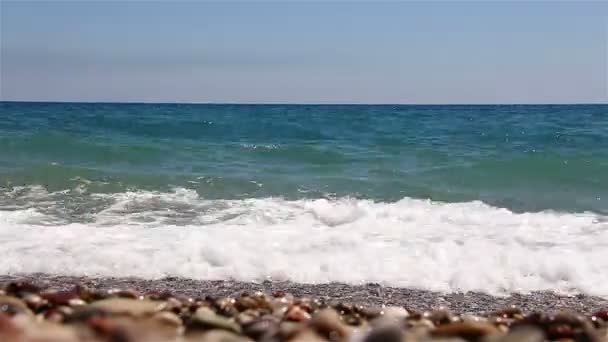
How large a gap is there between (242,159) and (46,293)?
44.0ft

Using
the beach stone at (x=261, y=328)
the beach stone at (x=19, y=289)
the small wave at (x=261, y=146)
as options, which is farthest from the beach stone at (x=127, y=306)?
the small wave at (x=261, y=146)

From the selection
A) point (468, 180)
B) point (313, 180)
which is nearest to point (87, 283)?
point (313, 180)

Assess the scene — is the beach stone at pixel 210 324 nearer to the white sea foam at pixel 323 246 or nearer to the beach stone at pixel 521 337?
the beach stone at pixel 521 337

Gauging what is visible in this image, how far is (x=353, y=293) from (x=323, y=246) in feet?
5.27

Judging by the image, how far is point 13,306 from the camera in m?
3.29

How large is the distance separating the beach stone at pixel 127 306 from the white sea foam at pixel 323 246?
3.35 metres

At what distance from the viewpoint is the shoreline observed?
19.1 ft

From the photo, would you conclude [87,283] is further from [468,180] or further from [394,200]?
[468,180]

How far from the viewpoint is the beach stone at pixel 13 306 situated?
10.3ft

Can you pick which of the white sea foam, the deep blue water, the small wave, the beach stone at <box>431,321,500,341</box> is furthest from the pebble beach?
the small wave

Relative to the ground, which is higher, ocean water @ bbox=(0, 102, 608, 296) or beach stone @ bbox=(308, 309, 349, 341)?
beach stone @ bbox=(308, 309, 349, 341)

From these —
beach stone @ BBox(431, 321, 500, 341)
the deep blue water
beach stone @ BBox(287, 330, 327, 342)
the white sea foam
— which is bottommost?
the white sea foam

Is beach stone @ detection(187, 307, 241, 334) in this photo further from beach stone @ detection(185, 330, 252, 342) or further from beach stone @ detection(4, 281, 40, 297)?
beach stone @ detection(4, 281, 40, 297)

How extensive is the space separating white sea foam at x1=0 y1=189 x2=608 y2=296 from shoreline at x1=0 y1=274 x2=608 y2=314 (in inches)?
8.3
